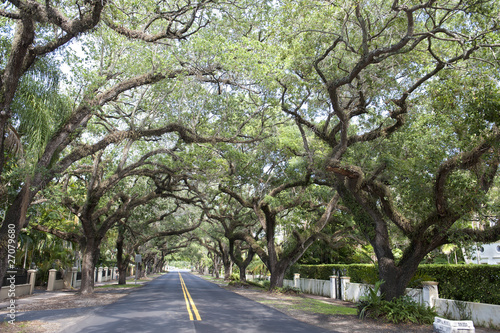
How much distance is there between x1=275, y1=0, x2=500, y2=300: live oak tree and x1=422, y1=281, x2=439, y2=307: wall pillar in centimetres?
178

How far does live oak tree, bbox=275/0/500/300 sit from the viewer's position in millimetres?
9117

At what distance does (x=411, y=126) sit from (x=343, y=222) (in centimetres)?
1011

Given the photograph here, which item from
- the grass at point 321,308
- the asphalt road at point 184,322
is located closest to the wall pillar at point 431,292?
the grass at point 321,308

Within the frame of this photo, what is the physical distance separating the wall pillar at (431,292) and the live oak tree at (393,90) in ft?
5.82

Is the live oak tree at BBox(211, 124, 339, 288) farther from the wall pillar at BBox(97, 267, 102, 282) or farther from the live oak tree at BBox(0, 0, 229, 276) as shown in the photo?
the wall pillar at BBox(97, 267, 102, 282)

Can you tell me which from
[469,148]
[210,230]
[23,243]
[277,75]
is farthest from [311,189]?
[210,230]

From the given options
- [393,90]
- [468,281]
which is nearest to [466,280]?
[468,281]

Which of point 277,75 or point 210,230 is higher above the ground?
point 277,75

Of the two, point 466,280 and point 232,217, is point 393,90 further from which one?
point 232,217

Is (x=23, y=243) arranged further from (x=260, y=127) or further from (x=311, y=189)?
(x=311, y=189)

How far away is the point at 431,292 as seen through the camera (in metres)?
12.5

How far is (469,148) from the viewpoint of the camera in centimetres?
926

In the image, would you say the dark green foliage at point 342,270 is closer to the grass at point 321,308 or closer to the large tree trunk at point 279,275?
the grass at point 321,308

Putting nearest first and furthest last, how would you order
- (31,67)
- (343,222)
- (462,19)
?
(31,67), (462,19), (343,222)
